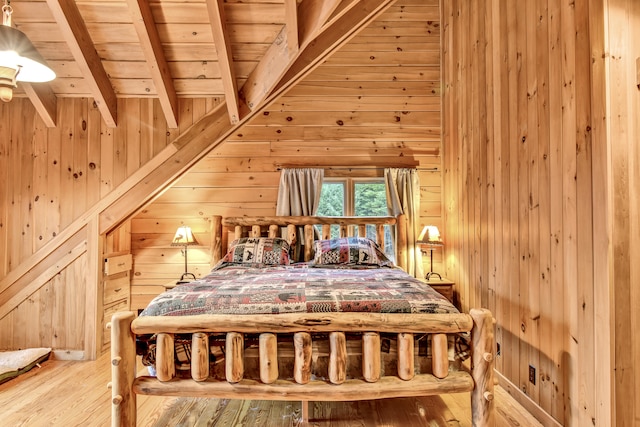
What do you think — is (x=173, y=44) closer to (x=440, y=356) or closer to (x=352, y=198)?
(x=352, y=198)

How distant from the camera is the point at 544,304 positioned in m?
2.05

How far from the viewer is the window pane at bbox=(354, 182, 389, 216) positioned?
3.99 m

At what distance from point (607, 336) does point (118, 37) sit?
3.52 meters

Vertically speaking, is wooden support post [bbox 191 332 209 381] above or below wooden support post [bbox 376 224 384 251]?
below

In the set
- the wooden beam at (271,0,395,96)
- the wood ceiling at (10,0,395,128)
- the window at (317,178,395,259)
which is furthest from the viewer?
the window at (317,178,395,259)

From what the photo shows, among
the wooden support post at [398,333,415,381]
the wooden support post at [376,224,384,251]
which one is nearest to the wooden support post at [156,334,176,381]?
the wooden support post at [398,333,415,381]

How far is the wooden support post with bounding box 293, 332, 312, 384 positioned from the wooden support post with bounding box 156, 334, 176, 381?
2.13 ft

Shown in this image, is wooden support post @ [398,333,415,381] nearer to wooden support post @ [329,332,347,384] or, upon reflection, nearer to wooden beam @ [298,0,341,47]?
wooden support post @ [329,332,347,384]

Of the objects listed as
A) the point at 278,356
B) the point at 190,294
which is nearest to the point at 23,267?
the point at 190,294

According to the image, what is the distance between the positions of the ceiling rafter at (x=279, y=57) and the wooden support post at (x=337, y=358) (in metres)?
1.91

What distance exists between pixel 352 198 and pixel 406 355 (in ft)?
7.82

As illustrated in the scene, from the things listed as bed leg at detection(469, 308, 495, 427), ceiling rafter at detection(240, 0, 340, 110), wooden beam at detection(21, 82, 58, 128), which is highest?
ceiling rafter at detection(240, 0, 340, 110)

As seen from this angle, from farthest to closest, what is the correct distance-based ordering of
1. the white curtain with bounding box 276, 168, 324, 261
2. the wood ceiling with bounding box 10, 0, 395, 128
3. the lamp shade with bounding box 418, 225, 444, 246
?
the white curtain with bounding box 276, 168, 324, 261, the lamp shade with bounding box 418, 225, 444, 246, the wood ceiling with bounding box 10, 0, 395, 128

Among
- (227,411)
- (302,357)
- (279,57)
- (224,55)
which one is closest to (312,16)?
(279,57)
